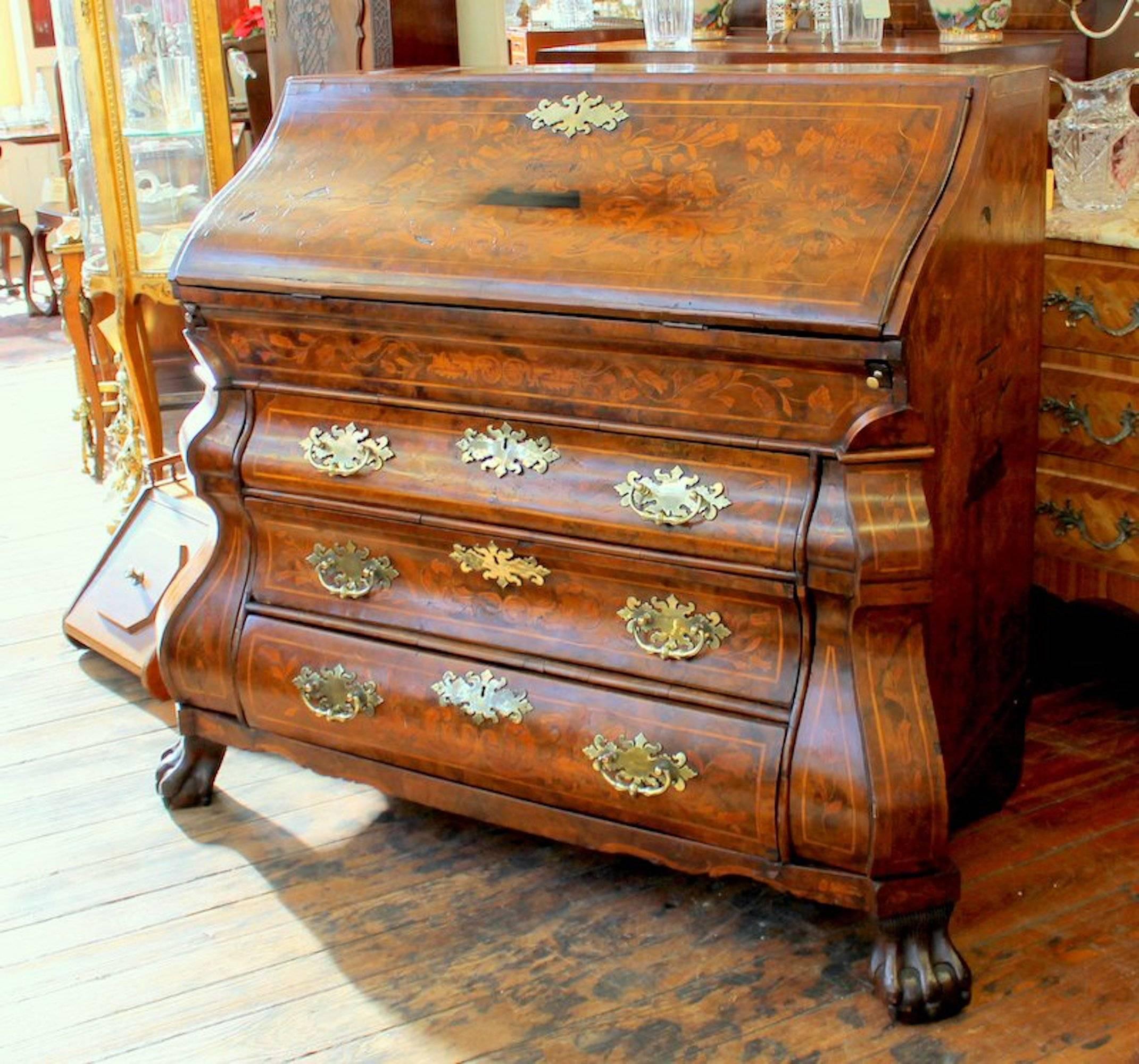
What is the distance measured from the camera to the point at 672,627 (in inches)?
82.1

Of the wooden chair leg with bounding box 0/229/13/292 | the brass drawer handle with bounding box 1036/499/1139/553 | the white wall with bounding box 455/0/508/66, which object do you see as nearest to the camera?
the brass drawer handle with bounding box 1036/499/1139/553

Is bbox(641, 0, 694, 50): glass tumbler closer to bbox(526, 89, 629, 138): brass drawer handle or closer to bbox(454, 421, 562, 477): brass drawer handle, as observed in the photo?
bbox(526, 89, 629, 138): brass drawer handle

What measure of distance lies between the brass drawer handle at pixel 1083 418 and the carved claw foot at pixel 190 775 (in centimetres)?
157

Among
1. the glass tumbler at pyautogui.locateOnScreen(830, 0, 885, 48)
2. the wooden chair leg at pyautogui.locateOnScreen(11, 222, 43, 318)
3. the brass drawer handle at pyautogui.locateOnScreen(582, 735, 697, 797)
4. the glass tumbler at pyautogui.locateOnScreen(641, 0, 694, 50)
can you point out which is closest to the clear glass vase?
the glass tumbler at pyautogui.locateOnScreen(830, 0, 885, 48)

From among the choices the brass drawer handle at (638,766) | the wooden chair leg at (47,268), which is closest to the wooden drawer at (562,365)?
the brass drawer handle at (638,766)

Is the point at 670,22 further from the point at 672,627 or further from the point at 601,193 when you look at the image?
the point at 672,627

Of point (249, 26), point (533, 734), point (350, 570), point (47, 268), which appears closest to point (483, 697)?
point (533, 734)

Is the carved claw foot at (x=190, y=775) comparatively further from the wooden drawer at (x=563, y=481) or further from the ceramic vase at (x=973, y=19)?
the ceramic vase at (x=973, y=19)

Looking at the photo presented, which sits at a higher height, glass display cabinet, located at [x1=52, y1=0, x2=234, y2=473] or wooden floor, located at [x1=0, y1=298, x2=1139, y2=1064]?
glass display cabinet, located at [x1=52, y1=0, x2=234, y2=473]

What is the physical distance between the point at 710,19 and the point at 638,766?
139 centimetres

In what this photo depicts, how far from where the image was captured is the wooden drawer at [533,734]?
2045 millimetres

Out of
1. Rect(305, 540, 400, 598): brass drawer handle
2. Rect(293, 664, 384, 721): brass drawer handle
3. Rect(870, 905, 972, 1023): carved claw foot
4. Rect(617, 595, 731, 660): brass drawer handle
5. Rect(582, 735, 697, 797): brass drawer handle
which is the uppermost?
Rect(617, 595, 731, 660): brass drawer handle

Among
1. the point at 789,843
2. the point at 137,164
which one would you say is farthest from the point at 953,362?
the point at 137,164

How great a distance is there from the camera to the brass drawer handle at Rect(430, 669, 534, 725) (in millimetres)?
2213
